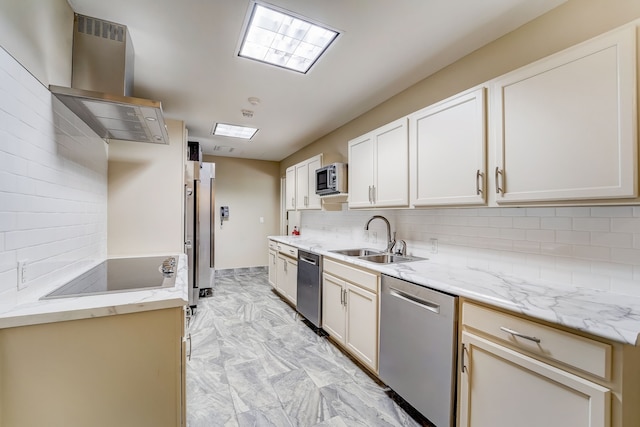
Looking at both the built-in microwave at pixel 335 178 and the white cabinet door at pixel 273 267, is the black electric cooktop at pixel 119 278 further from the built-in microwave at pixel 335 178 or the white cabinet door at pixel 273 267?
the white cabinet door at pixel 273 267

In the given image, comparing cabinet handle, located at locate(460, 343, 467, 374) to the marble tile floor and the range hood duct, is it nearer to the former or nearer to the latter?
the marble tile floor

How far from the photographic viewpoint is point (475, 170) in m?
1.64

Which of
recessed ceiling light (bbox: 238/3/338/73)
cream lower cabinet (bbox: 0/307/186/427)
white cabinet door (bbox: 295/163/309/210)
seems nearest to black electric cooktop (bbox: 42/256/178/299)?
cream lower cabinet (bbox: 0/307/186/427)

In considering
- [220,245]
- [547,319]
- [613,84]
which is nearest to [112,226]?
[220,245]

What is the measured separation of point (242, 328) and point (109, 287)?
1.73m

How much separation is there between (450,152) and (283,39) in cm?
142

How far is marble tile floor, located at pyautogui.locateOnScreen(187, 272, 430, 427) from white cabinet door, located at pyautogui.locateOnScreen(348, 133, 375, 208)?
4.90 feet

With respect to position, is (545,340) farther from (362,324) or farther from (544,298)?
(362,324)

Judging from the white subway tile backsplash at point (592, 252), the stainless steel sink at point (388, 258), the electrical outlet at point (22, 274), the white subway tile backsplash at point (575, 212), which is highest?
the white subway tile backsplash at point (575, 212)

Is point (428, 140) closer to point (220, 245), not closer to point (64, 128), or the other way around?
point (64, 128)

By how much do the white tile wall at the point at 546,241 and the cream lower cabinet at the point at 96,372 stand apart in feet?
6.48

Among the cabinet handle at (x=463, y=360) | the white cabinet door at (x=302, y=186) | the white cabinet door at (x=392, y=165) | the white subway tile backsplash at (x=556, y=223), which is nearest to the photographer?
the cabinet handle at (x=463, y=360)

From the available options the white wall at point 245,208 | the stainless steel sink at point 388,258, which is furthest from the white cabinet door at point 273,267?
the stainless steel sink at point 388,258

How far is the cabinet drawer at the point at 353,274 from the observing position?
6.65ft
